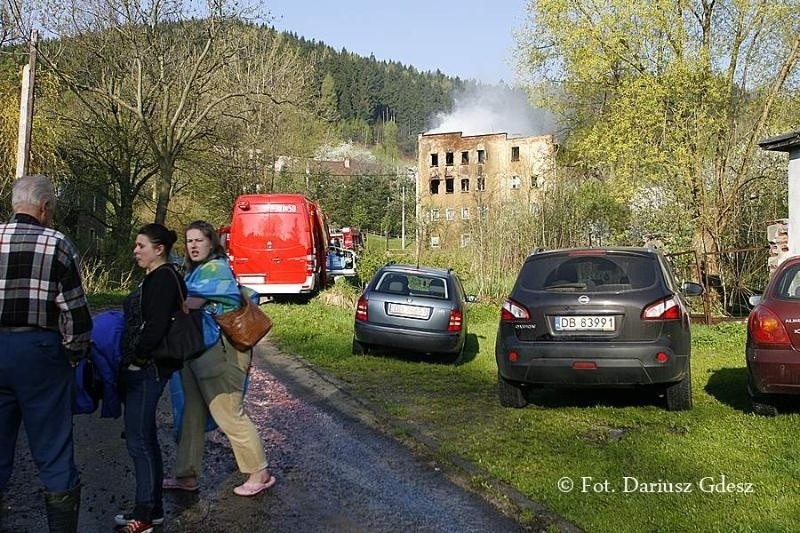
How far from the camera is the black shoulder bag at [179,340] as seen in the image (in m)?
4.51

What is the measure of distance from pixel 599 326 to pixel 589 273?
0.65 meters

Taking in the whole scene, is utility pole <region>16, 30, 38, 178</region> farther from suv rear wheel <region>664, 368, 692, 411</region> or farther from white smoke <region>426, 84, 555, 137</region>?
white smoke <region>426, 84, 555, 137</region>

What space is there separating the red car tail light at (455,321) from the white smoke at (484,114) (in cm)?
9396

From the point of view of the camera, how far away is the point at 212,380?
5.18 meters

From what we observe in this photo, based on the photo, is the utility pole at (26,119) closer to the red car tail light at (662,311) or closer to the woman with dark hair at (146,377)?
the red car tail light at (662,311)

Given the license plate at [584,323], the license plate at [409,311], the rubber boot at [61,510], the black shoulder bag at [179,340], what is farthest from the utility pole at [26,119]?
the rubber boot at [61,510]

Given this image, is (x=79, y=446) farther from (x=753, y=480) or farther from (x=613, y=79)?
(x=613, y=79)

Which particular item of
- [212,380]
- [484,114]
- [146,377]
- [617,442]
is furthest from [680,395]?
[484,114]

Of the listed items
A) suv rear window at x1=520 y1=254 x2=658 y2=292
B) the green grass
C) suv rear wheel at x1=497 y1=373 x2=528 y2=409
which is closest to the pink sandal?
the green grass

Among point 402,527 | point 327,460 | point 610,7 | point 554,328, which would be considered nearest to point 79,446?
point 327,460

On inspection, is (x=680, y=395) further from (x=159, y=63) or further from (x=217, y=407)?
(x=159, y=63)

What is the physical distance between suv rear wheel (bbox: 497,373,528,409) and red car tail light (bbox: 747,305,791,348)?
229cm

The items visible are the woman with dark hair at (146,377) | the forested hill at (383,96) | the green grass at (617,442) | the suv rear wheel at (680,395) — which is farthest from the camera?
the forested hill at (383,96)

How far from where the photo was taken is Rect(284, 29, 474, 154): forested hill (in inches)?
5089
